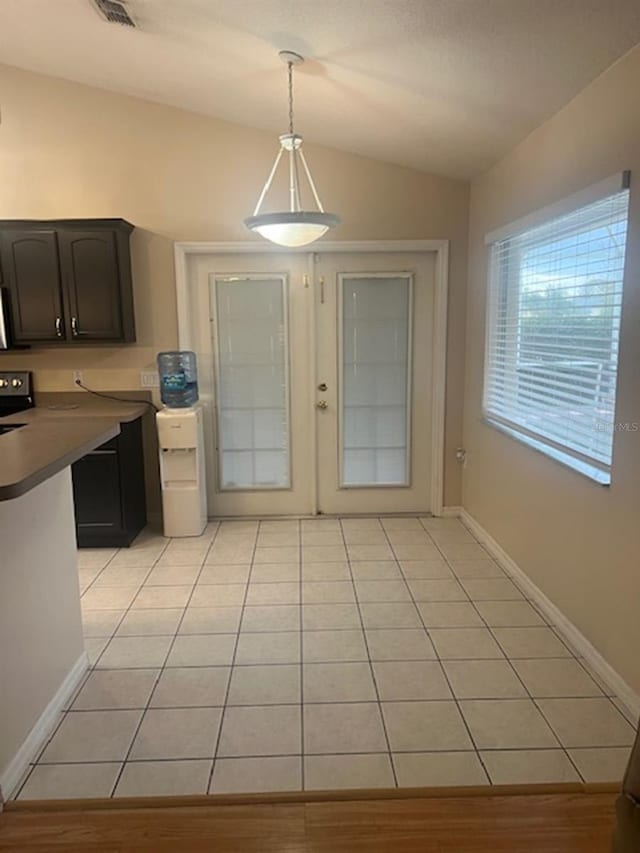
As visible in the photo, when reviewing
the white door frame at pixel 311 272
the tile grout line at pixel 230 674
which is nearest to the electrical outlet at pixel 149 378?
the white door frame at pixel 311 272

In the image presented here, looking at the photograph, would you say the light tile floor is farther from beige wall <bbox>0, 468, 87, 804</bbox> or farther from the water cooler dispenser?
the water cooler dispenser

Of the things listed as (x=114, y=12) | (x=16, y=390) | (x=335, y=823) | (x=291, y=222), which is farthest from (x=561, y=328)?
(x=16, y=390)

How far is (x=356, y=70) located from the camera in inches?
108

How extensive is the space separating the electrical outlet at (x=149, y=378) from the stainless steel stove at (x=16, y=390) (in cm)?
77

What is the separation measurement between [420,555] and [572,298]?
1853 millimetres

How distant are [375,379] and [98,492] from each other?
211 cm

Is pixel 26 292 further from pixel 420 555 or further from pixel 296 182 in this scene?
pixel 420 555

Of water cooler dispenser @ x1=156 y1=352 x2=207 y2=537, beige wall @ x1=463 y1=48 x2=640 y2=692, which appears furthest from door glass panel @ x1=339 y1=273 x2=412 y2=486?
water cooler dispenser @ x1=156 y1=352 x2=207 y2=537

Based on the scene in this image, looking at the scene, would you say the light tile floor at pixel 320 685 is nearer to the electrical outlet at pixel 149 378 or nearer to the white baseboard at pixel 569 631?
the white baseboard at pixel 569 631

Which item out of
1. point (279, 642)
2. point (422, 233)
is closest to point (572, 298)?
point (422, 233)

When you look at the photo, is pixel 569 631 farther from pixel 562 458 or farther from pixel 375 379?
pixel 375 379

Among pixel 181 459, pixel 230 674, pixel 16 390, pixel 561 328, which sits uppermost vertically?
pixel 561 328

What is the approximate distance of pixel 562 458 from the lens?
9.04 feet

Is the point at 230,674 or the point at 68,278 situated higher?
the point at 68,278
